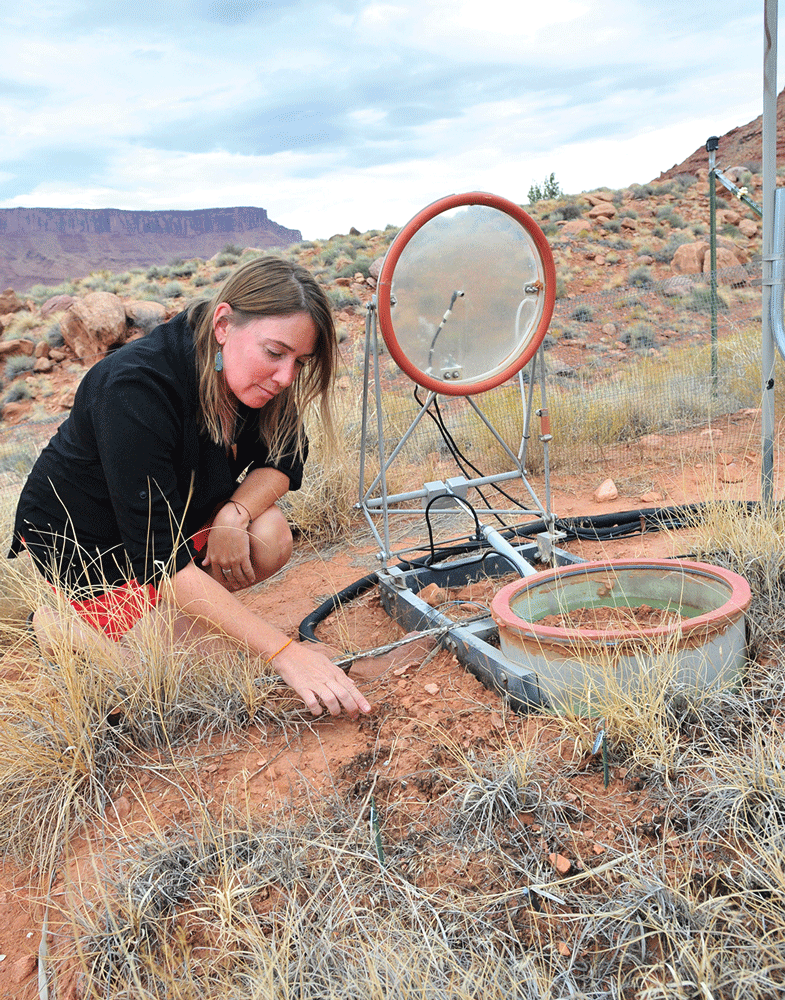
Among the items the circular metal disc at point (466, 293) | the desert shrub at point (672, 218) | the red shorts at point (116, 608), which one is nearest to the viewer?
the red shorts at point (116, 608)

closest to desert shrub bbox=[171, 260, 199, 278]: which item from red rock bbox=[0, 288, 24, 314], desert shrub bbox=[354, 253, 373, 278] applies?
red rock bbox=[0, 288, 24, 314]

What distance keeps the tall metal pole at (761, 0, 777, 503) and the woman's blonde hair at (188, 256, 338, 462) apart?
170 cm

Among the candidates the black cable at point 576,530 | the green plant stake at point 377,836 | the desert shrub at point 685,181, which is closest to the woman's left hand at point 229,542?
the black cable at point 576,530

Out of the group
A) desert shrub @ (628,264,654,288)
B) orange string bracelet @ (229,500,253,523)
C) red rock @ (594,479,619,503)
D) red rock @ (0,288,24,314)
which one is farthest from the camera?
red rock @ (0,288,24,314)

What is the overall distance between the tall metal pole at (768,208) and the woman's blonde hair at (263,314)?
5.59 feet

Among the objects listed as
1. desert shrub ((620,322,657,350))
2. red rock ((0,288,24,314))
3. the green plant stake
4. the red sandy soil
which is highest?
red rock ((0,288,24,314))

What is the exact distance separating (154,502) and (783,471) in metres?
3.39

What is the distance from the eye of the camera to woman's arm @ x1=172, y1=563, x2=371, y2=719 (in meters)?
2.05

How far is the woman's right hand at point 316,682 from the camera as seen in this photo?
2.04 metres

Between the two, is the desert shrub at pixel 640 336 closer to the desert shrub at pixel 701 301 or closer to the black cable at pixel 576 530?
the desert shrub at pixel 701 301

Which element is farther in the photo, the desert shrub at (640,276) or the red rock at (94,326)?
the desert shrub at (640,276)

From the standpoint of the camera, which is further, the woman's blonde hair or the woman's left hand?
the woman's left hand

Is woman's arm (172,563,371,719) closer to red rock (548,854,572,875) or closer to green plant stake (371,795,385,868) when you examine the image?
green plant stake (371,795,385,868)

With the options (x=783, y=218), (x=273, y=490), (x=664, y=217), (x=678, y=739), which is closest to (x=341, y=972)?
(x=678, y=739)
